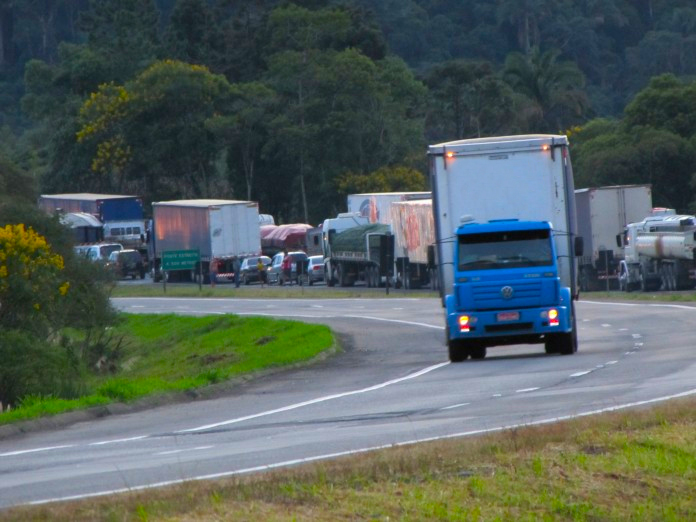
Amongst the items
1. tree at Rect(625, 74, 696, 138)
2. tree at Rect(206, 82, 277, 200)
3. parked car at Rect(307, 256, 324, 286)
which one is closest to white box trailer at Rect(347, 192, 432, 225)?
parked car at Rect(307, 256, 324, 286)

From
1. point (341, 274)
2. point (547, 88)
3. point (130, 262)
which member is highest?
point (547, 88)

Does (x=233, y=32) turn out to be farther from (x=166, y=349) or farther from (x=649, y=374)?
(x=649, y=374)

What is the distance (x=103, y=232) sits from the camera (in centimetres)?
8694

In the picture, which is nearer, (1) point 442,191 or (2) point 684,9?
(1) point 442,191

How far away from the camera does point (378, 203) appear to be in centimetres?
7025

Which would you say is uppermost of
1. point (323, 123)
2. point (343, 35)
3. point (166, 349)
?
point (343, 35)

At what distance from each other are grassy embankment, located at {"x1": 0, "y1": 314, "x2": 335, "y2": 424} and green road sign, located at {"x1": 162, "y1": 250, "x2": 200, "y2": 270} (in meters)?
11.6

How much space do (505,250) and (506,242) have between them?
15cm

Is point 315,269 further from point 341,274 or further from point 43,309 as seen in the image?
point 43,309

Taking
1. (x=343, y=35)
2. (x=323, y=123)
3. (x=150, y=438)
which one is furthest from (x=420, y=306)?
(x=343, y=35)

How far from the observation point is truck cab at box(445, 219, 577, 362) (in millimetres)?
23797

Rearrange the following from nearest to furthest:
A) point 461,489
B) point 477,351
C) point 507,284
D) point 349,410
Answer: point 461,489
point 349,410
point 507,284
point 477,351

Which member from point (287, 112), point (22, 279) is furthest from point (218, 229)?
point (22, 279)

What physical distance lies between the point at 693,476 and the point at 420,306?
36.2 metres
